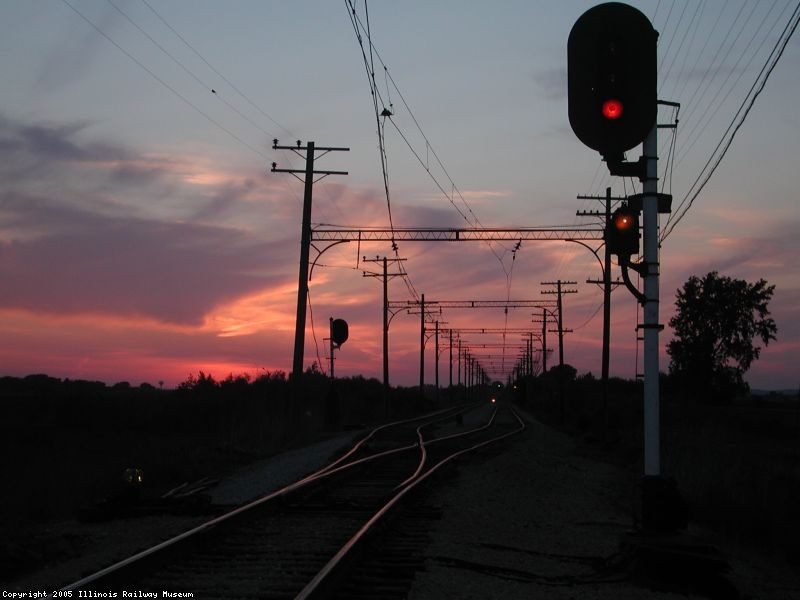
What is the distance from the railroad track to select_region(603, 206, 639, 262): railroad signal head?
383 centimetres

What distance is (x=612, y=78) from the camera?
9.05m

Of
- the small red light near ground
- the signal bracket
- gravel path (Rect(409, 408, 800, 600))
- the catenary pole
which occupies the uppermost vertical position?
the small red light near ground

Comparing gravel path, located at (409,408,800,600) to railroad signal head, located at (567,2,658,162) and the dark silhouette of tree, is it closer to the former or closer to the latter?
railroad signal head, located at (567,2,658,162)

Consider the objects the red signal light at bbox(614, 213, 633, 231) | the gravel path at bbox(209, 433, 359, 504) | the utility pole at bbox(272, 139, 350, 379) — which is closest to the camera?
the red signal light at bbox(614, 213, 633, 231)

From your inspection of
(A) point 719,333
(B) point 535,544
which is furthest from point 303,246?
(A) point 719,333

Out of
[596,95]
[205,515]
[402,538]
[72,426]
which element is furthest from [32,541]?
[72,426]

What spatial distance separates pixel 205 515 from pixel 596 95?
24.6 feet

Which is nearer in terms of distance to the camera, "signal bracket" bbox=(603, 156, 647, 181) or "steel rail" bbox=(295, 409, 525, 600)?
"steel rail" bbox=(295, 409, 525, 600)

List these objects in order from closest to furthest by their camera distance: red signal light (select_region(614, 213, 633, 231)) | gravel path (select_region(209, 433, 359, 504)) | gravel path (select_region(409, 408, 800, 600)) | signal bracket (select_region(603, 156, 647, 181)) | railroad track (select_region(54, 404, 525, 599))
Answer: railroad track (select_region(54, 404, 525, 599))
gravel path (select_region(409, 408, 800, 600))
red signal light (select_region(614, 213, 633, 231))
signal bracket (select_region(603, 156, 647, 181))
gravel path (select_region(209, 433, 359, 504))

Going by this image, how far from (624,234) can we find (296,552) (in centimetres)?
479

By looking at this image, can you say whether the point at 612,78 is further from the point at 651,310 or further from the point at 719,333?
the point at 719,333

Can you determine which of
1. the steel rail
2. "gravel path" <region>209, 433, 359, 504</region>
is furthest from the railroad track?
"gravel path" <region>209, 433, 359, 504</region>

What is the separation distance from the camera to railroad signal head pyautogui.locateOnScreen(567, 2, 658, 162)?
358 inches

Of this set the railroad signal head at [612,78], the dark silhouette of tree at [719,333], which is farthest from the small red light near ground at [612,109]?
the dark silhouette of tree at [719,333]
